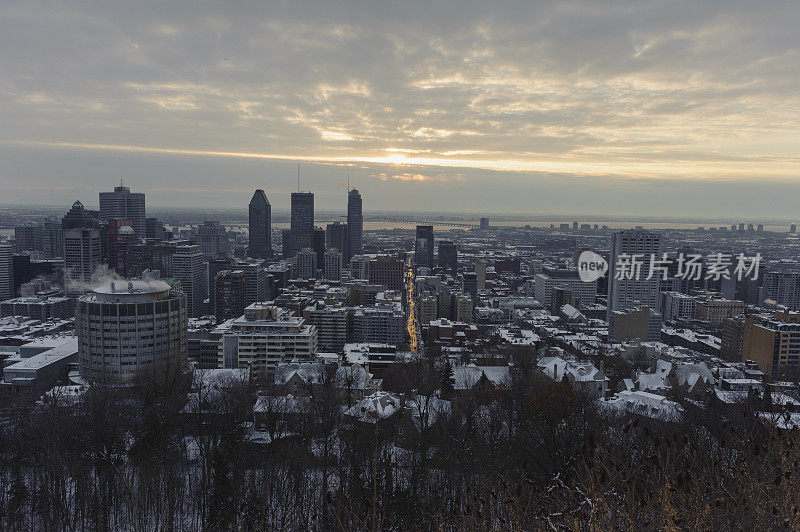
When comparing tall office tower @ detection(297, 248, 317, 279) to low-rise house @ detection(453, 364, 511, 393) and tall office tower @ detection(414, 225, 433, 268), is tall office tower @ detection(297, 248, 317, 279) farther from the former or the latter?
low-rise house @ detection(453, 364, 511, 393)

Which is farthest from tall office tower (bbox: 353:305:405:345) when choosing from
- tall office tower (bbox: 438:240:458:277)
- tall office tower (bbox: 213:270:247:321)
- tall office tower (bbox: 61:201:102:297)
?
tall office tower (bbox: 438:240:458:277)

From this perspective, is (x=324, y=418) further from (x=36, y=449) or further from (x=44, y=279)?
(x=44, y=279)

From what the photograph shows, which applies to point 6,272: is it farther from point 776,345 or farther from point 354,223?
point 776,345

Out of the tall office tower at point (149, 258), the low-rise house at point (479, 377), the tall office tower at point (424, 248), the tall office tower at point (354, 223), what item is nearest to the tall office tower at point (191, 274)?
the tall office tower at point (149, 258)

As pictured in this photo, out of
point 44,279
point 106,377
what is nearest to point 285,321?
point 106,377

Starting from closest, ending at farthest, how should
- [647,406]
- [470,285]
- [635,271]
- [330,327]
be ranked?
1. [647,406]
2. [330,327]
3. [635,271]
4. [470,285]

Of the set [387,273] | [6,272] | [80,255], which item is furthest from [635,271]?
[6,272]
